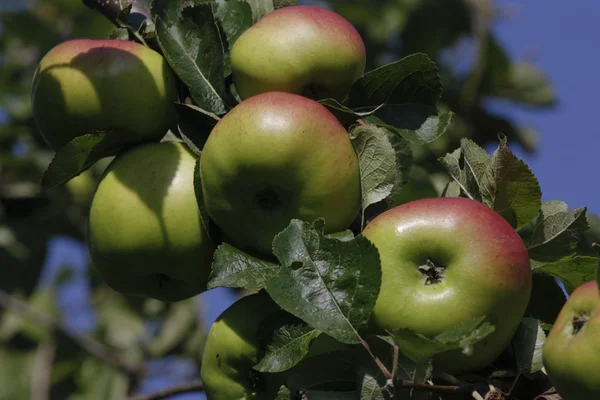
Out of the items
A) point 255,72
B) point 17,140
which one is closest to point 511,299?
point 255,72

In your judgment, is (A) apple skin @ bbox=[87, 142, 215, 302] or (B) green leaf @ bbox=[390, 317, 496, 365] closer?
(B) green leaf @ bbox=[390, 317, 496, 365]

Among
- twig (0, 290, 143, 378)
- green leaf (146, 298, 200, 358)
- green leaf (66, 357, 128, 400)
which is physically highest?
twig (0, 290, 143, 378)

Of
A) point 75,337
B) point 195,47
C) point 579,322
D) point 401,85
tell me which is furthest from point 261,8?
point 75,337

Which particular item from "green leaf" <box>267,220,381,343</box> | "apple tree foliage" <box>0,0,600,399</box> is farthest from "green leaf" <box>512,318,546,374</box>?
"green leaf" <box>267,220,381,343</box>

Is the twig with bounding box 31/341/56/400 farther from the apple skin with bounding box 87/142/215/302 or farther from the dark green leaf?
the dark green leaf

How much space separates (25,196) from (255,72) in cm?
187

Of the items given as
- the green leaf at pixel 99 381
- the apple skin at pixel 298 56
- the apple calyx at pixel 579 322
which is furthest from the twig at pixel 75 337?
the apple calyx at pixel 579 322

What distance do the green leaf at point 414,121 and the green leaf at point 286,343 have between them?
1.24ft

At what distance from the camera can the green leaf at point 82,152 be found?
1314 millimetres

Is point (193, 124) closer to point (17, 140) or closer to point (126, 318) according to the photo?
point (17, 140)

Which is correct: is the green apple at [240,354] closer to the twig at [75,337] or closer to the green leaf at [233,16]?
the green leaf at [233,16]

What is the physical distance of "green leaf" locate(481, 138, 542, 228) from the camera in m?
1.19

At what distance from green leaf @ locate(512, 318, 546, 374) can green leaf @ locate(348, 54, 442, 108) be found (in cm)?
41

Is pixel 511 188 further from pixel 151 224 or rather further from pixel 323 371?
pixel 151 224
